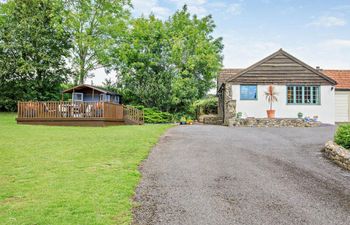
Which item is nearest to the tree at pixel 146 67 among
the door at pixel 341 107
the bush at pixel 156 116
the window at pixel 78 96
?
the bush at pixel 156 116

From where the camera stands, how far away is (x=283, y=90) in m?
21.7

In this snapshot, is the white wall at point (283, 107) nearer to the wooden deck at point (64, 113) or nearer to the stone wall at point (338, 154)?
the wooden deck at point (64, 113)

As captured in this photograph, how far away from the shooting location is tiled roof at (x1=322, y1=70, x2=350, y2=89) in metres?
24.0

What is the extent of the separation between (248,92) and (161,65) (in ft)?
34.2

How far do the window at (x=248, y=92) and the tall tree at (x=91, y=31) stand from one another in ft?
46.5

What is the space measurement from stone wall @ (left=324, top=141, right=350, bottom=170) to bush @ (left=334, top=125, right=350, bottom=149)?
27 cm

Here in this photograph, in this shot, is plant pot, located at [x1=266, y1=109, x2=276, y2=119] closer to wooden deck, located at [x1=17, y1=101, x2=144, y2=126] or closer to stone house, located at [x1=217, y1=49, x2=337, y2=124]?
stone house, located at [x1=217, y1=49, x2=337, y2=124]

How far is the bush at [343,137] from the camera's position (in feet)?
31.8

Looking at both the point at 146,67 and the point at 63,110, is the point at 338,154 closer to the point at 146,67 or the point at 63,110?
the point at 63,110

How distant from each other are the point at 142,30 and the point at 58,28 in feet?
25.9

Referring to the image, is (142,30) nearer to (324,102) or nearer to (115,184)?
(324,102)

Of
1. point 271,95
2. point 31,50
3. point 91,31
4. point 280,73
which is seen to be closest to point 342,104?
point 280,73

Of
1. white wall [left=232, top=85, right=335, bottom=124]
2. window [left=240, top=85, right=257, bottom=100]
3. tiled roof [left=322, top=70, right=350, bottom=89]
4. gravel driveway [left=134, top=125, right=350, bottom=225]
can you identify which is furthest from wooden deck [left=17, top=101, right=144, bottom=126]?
tiled roof [left=322, top=70, right=350, bottom=89]

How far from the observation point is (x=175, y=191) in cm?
562
